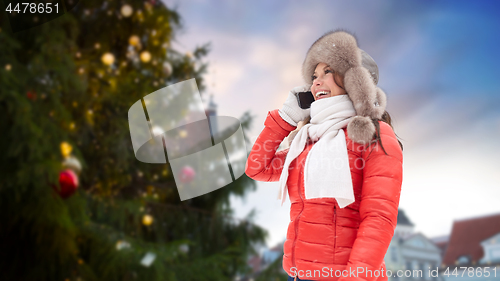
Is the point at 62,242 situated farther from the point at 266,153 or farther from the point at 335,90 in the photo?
the point at 335,90

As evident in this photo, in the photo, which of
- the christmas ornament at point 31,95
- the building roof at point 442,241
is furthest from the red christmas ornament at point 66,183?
the building roof at point 442,241

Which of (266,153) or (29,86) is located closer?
(266,153)

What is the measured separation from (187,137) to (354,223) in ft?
4.35

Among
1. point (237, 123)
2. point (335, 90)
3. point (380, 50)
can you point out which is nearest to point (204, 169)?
point (237, 123)

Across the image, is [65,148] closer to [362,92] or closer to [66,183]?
[66,183]

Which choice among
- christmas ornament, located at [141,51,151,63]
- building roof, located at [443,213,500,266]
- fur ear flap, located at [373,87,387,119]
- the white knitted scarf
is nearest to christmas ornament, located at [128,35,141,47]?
christmas ornament, located at [141,51,151,63]

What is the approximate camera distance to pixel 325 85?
3.25ft

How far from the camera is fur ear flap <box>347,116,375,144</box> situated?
841mm

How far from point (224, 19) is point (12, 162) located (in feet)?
7.37

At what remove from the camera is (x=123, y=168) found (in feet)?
8.48

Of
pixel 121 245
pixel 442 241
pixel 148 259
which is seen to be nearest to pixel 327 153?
pixel 148 259

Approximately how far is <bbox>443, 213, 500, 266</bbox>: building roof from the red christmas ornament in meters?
9.26

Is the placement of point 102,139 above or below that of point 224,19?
below

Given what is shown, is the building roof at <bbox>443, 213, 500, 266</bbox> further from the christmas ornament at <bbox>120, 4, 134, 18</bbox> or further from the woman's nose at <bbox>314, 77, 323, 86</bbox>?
the woman's nose at <bbox>314, 77, 323, 86</bbox>
